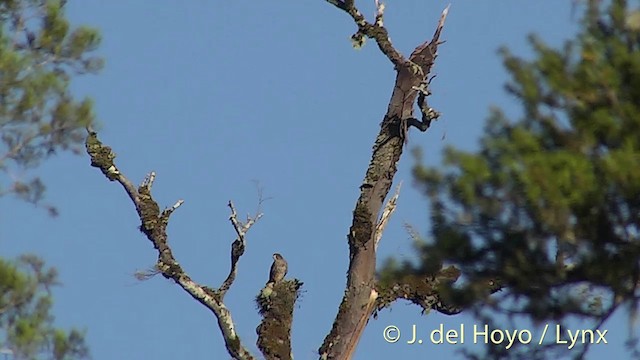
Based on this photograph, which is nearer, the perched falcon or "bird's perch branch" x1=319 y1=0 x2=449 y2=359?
"bird's perch branch" x1=319 y1=0 x2=449 y2=359

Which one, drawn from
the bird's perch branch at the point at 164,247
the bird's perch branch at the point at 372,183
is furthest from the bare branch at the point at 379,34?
the bird's perch branch at the point at 164,247

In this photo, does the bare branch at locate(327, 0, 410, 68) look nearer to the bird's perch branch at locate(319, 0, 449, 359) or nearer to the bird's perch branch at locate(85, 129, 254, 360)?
the bird's perch branch at locate(319, 0, 449, 359)

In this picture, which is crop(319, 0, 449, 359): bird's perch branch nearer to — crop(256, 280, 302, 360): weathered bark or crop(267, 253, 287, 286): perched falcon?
crop(256, 280, 302, 360): weathered bark

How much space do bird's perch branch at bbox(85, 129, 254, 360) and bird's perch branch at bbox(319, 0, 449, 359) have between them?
0.73 metres

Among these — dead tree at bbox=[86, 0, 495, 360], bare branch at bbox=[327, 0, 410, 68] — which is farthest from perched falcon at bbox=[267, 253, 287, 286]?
bare branch at bbox=[327, 0, 410, 68]

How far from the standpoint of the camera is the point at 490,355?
7.98m

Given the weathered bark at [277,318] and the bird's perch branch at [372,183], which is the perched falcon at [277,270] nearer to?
the weathered bark at [277,318]

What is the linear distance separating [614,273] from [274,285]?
5371 mm

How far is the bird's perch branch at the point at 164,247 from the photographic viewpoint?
476 inches

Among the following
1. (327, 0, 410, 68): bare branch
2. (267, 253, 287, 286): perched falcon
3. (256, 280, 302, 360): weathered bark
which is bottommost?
(256, 280, 302, 360): weathered bark

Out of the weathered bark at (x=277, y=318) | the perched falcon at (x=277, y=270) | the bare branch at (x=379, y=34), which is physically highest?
the bare branch at (x=379, y=34)

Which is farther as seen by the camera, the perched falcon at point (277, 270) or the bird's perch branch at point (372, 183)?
the perched falcon at point (277, 270)

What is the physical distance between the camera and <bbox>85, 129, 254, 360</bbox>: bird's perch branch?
1210 centimetres

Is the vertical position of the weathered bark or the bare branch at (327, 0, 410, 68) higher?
the bare branch at (327, 0, 410, 68)
